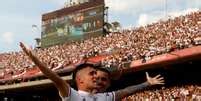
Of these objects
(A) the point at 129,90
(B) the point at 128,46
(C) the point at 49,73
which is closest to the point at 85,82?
(C) the point at 49,73

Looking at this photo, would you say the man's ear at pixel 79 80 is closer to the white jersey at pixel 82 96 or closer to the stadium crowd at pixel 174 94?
the white jersey at pixel 82 96

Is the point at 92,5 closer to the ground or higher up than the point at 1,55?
higher up

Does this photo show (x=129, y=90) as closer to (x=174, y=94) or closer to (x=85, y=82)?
(x=85, y=82)

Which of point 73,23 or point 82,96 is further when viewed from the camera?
point 73,23

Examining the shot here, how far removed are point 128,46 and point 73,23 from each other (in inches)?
501

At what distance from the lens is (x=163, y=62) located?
66.1 feet

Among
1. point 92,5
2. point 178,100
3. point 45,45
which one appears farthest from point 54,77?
point 45,45

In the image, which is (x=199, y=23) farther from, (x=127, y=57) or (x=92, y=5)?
(x=92, y=5)

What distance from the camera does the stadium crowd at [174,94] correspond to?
18.3 metres

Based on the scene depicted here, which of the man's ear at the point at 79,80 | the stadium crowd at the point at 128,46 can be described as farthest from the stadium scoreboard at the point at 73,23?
the man's ear at the point at 79,80

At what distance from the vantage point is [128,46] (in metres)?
25.9

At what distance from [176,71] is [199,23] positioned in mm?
3163

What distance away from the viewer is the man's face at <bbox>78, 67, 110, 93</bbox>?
3.32m

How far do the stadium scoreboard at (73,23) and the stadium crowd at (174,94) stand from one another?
14.8 m
